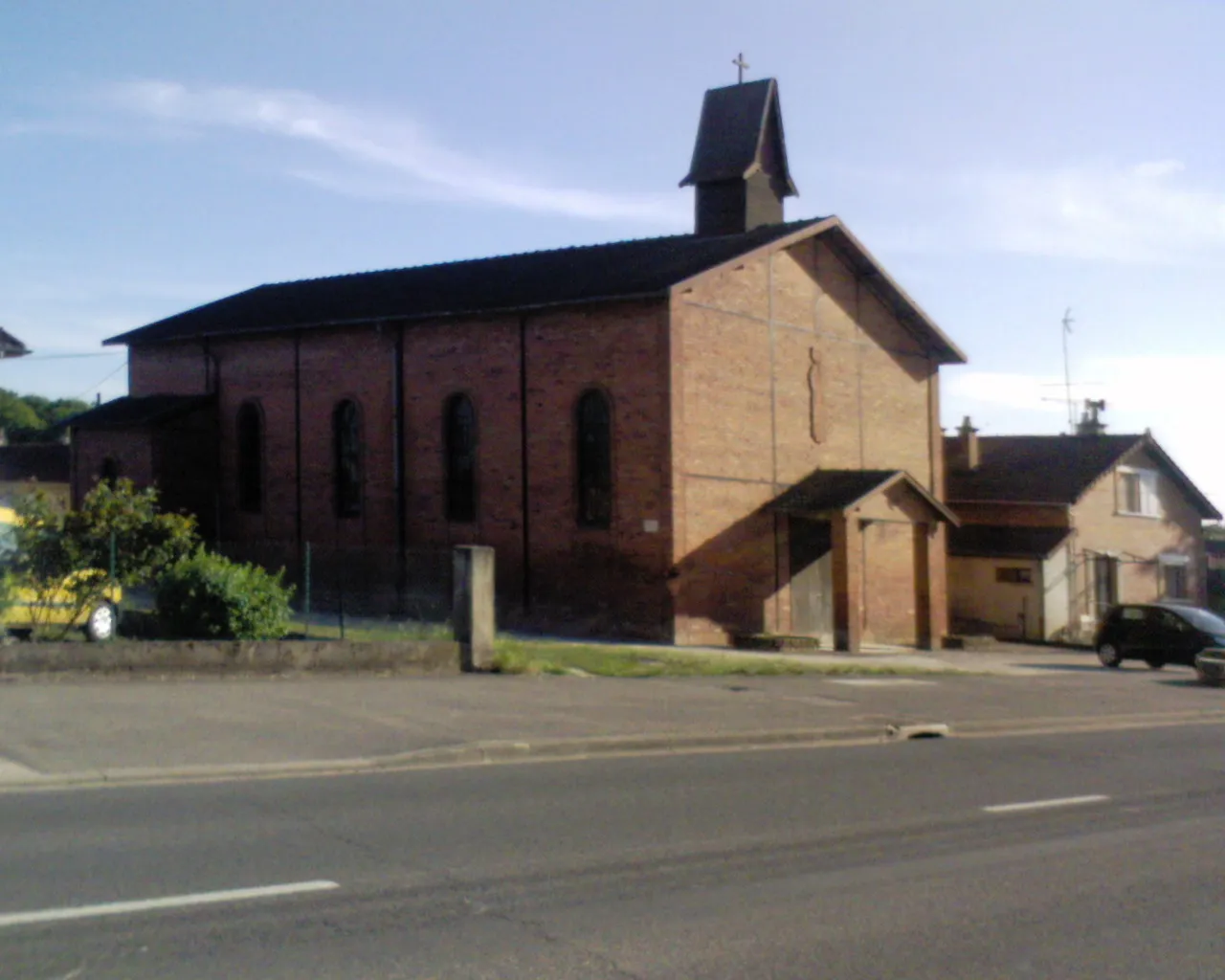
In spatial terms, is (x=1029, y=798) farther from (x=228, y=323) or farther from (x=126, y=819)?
(x=228, y=323)

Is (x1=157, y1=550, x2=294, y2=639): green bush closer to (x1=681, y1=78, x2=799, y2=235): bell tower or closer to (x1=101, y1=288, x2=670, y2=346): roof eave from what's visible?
(x1=101, y1=288, x2=670, y2=346): roof eave

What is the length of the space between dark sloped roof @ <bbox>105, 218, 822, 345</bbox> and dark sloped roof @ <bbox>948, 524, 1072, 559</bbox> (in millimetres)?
13388

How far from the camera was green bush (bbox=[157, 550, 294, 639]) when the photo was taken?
1775 centimetres

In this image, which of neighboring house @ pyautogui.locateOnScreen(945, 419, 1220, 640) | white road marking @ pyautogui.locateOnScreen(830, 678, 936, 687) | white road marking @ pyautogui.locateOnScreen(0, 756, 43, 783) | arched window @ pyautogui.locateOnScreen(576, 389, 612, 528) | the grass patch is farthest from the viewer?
neighboring house @ pyautogui.locateOnScreen(945, 419, 1220, 640)

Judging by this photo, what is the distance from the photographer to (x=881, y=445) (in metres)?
33.1

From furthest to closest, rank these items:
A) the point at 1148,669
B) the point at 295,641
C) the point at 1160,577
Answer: the point at 1160,577 → the point at 1148,669 → the point at 295,641

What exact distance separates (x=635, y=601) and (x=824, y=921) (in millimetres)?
19624

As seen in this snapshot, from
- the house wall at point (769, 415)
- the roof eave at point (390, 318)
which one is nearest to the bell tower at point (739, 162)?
the house wall at point (769, 415)

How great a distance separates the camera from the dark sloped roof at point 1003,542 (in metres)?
38.5

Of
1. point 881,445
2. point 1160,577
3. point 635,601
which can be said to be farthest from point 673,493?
point 1160,577

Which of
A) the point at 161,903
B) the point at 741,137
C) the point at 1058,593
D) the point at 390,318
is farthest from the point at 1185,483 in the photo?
the point at 161,903

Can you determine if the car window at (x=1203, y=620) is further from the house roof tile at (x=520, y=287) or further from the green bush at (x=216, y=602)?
the green bush at (x=216, y=602)

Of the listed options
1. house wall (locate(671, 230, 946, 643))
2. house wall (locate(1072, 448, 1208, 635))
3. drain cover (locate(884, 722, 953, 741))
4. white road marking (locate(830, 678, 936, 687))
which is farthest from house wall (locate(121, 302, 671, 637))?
house wall (locate(1072, 448, 1208, 635))

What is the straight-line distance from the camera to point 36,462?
58.9 m
